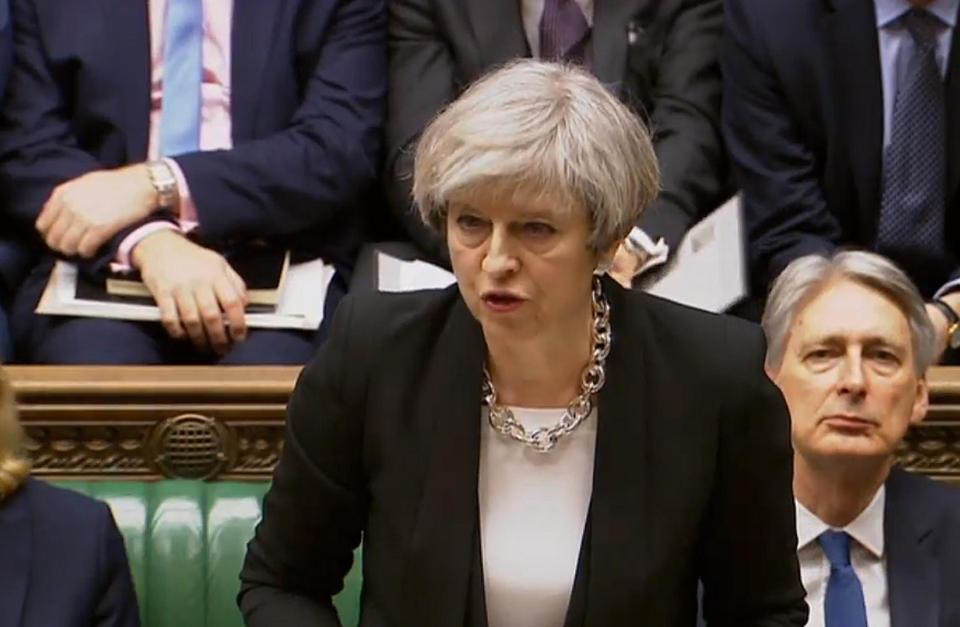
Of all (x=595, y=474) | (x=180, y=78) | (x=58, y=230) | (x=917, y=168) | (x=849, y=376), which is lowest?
(x=595, y=474)

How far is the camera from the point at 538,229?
4.42 ft

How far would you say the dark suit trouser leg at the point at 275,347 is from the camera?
2.21m

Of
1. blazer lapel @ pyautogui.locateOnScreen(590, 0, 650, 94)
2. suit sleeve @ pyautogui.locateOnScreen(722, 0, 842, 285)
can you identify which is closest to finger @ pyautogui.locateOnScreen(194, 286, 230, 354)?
blazer lapel @ pyautogui.locateOnScreen(590, 0, 650, 94)

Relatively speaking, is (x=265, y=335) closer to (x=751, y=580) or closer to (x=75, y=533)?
(x=75, y=533)

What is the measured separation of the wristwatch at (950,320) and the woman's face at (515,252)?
1.05 m

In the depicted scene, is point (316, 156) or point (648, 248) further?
point (316, 156)

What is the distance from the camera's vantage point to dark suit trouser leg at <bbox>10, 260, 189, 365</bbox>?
2.21 m

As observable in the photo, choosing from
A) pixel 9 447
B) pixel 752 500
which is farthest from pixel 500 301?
pixel 9 447

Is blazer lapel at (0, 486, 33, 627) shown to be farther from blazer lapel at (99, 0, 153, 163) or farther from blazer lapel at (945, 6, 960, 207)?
blazer lapel at (945, 6, 960, 207)

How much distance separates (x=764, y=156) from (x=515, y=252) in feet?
3.88

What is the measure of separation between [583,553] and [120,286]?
1.01 m

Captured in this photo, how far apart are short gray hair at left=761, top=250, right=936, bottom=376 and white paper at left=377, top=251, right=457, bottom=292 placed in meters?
0.44

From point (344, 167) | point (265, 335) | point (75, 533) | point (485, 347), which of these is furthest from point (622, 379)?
point (344, 167)

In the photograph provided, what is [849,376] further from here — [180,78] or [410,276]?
[180,78]
